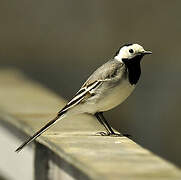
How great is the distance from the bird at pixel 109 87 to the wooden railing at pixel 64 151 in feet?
0.24

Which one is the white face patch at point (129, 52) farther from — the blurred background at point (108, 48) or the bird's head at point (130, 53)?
the blurred background at point (108, 48)

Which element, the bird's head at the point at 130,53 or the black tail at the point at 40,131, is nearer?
the black tail at the point at 40,131

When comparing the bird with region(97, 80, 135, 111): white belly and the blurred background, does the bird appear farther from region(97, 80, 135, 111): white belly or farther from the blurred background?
the blurred background

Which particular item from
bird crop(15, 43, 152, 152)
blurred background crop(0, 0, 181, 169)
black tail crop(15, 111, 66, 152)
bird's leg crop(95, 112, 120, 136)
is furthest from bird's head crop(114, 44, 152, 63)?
blurred background crop(0, 0, 181, 169)

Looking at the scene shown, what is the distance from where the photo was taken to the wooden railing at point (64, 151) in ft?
12.1

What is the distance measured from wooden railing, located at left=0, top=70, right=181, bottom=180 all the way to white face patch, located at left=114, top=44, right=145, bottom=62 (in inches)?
15.4

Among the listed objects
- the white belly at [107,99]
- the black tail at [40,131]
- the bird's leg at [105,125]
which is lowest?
the bird's leg at [105,125]

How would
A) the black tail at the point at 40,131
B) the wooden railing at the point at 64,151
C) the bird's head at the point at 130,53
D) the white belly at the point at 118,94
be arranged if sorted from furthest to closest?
the bird's head at the point at 130,53, the white belly at the point at 118,94, the black tail at the point at 40,131, the wooden railing at the point at 64,151

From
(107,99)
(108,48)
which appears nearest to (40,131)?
(107,99)

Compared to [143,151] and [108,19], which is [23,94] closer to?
[143,151]

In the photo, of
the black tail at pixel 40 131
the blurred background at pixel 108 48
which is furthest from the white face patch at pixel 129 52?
the blurred background at pixel 108 48

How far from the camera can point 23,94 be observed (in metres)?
6.61

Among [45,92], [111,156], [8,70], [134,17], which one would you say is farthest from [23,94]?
[134,17]

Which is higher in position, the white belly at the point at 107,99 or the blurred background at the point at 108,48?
the white belly at the point at 107,99
